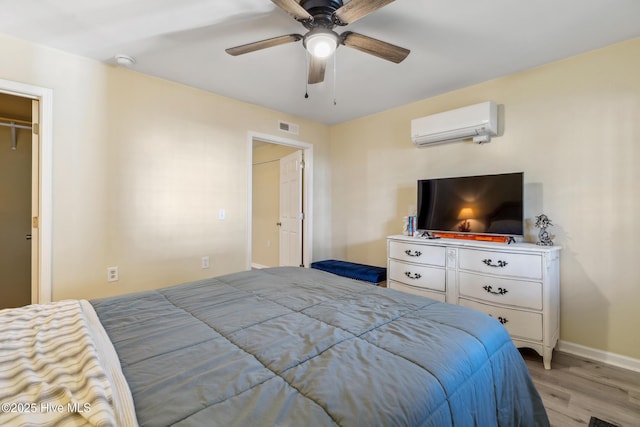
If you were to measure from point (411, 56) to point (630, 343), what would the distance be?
2.82 metres

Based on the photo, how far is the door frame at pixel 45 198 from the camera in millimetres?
2297

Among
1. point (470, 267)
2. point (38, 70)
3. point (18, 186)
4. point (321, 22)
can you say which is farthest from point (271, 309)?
point (18, 186)

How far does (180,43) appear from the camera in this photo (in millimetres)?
2270

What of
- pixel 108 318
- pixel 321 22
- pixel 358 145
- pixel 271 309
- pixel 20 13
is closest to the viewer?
pixel 108 318

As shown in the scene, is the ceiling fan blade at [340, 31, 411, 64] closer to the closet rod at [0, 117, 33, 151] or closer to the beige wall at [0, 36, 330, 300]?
the beige wall at [0, 36, 330, 300]

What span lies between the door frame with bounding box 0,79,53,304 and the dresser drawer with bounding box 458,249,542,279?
11.3 feet

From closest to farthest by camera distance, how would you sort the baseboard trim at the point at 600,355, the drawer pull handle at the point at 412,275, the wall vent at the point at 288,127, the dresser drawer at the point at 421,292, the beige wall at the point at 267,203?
the baseboard trim at the point at 600,355, the dresser drawer at the point at 421,292, the drawer pull handle at the point at 412,275, the wall vent at the point at 288,127, the beige wall at the point at 267,203

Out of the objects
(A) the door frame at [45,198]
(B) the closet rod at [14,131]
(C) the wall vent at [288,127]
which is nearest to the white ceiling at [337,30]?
(A) the door frame at [45,198]

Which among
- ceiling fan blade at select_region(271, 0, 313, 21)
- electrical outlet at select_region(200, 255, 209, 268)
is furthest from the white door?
ceiling fan blade at select_region(271, 0, 313, 21)

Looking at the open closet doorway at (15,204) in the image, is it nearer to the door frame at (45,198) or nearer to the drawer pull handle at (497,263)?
the door frame at (45,198)

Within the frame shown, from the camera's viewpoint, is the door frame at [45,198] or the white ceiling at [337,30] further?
the door frame at [45,198]

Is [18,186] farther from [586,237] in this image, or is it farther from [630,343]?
A: [630,343]

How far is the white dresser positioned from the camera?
221 centimetres

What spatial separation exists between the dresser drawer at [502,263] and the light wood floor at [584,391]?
0.72m
